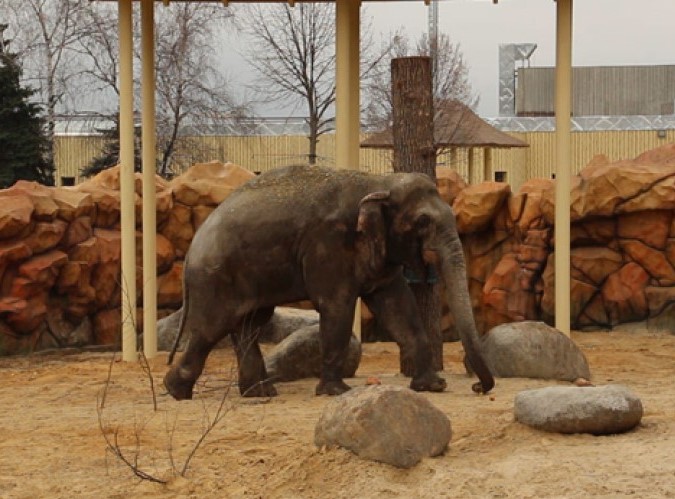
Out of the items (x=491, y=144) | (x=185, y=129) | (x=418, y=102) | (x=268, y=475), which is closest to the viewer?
(x=268, y=475)

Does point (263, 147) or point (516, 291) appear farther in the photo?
point (263, 147)

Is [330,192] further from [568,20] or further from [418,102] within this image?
[568,20]

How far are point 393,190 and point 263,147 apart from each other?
950 inches

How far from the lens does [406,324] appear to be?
32.7 feet

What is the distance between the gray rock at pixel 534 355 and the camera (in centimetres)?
1023

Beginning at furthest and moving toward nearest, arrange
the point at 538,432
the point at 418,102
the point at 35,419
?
the point at 418,102
the point at 35,419
the point at 538,432

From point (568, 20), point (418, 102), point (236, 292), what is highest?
point (568, 20)

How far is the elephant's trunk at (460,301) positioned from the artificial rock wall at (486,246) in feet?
20.4

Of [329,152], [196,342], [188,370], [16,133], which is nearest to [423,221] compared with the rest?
[196,342]

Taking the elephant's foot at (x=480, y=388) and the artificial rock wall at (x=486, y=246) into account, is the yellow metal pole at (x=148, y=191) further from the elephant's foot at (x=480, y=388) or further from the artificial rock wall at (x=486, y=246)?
the elephant's foot at (x=480, y=388)

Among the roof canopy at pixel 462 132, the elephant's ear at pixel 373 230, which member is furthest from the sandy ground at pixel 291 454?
the roof canopy at pixel 462 132

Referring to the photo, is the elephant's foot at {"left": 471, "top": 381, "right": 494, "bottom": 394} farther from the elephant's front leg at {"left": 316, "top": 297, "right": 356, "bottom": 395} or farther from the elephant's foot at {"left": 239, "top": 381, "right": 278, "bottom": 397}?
the elephant's foot at {"left": 239, "top": 381, "right": 278, "bottom": 397}

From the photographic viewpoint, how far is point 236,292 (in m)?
9.72

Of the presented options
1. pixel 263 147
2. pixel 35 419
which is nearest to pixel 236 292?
pixel 35 419
